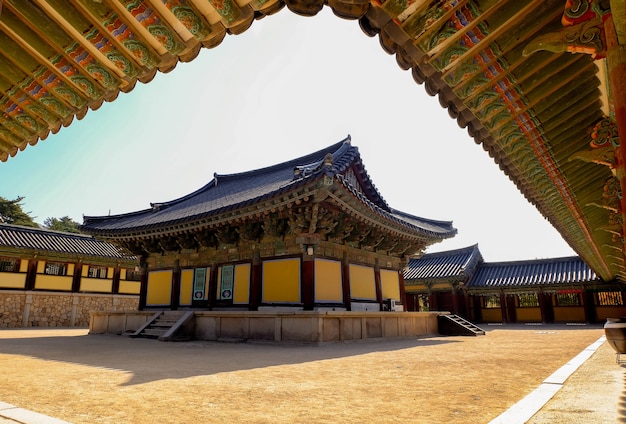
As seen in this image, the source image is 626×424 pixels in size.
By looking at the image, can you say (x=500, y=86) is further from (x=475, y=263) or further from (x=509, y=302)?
(x=475, y=263)

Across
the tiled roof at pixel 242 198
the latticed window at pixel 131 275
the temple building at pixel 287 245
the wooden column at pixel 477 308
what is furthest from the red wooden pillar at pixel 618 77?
the latticed window at pixel 131 275

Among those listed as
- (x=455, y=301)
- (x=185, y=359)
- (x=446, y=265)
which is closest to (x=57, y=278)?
(x=185, y=359)

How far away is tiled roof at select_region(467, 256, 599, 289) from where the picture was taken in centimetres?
2523

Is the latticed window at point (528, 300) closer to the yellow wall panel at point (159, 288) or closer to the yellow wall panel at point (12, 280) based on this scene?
the yellow wall panel at point (159, 288)

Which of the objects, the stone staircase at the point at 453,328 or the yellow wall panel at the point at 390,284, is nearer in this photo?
the stone staircase at the point at 453,328

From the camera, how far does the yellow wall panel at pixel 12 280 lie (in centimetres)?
2259

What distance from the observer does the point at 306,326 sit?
10656 millimetres

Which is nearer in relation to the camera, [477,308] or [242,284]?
[242,284]

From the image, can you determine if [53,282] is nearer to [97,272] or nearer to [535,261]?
[97,272]

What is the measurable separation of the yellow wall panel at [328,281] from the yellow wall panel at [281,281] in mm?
697

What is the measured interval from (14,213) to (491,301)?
1918 inches

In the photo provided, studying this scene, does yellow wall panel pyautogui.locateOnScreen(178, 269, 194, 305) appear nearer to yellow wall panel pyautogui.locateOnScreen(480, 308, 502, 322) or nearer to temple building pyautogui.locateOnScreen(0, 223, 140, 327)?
temple building pyautogui.locateOnScreen(0, 223, 140, 327)

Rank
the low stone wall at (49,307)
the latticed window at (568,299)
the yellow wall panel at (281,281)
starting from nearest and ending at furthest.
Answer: the yellow wall panel at (281,281) < the low stone wall at (49,307) < the latticed window at (568,299)

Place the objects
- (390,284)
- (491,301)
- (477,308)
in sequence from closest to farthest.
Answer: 1. (390,284)
2. (477,308)
3. (491,301)
